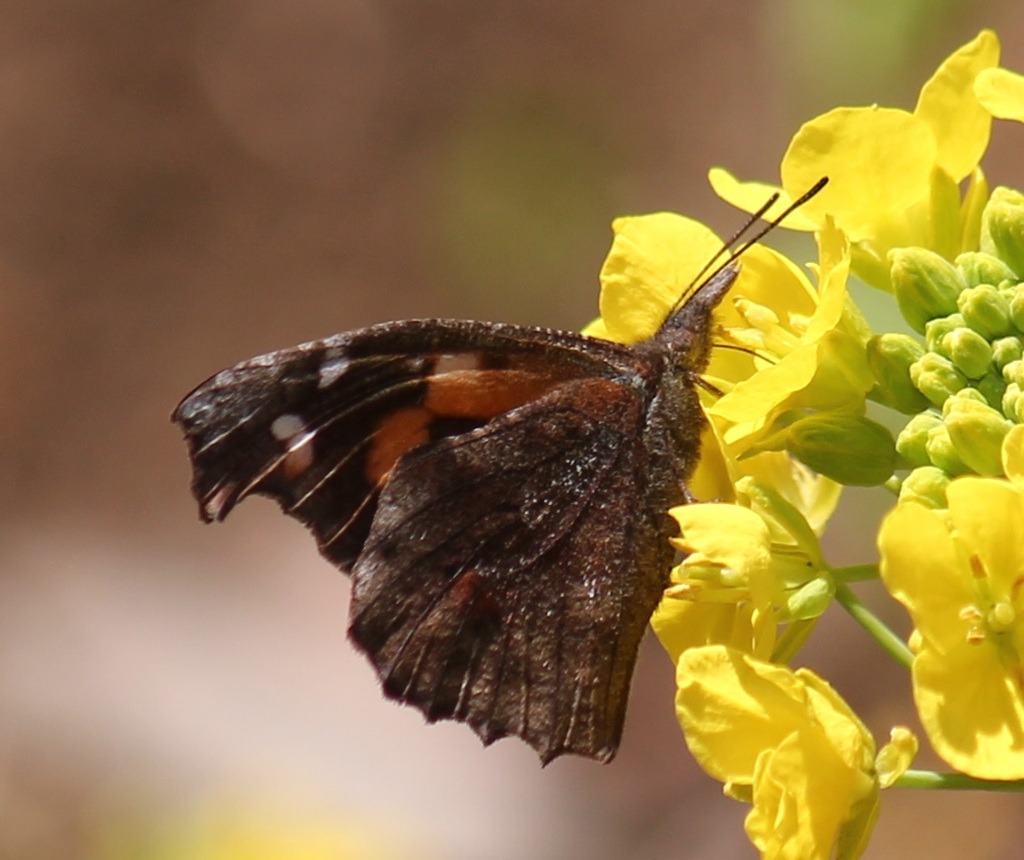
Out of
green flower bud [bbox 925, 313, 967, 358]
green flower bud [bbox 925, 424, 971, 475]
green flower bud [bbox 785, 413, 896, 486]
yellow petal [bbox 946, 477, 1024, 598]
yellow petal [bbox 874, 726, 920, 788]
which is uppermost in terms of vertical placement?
green flower bud [bbox 925, 313, 967, 358]

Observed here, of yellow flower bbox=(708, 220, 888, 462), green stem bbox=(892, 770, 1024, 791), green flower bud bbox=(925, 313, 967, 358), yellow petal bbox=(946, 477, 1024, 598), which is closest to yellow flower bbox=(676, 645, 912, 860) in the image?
green stem bbox=(892, 770, 1024, 791)

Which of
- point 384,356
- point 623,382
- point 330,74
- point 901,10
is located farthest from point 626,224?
point 330,74

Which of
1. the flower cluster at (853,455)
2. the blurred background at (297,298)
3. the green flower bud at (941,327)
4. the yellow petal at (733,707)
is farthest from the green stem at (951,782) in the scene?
the blurred background at (297,298)

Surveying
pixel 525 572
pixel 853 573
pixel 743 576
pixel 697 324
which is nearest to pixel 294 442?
pixel 525 572

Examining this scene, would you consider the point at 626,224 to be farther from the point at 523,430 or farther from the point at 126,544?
the point at 126,544

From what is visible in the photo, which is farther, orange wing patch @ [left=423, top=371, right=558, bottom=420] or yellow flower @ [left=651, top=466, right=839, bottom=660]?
orange wing patch @ [left=423, top=371, right=558, bottom=420]

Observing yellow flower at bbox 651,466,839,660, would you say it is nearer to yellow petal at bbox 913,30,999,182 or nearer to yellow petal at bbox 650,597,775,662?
yellow petal at bbox 650,597,775,662
